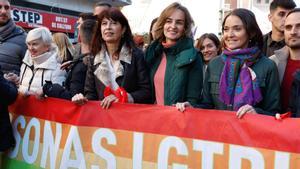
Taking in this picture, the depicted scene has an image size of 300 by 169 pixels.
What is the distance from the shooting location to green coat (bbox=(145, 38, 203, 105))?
3.20 metres

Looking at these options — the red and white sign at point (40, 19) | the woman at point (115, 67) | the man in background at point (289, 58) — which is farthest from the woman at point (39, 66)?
the red and white sign at point (40, 19)

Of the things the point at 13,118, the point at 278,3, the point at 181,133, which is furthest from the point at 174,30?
the point at 13,118

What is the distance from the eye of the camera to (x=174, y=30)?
335cm

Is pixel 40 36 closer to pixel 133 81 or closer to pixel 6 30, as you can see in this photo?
pixel 6 30

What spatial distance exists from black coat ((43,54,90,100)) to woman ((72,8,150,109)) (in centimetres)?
9

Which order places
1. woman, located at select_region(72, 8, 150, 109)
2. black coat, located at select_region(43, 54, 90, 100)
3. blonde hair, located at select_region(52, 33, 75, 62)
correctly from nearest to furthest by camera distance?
1. woman, located at select_region(72, 8, 150, 109)
2. black coat, located at select_region(43, 54, 90, 100)
3. blonde hair, located at select_region(52, 33, 75, 62)

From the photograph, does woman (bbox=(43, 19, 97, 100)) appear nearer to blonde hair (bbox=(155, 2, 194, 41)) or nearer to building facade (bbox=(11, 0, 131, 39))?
blonde hair (bbox=(155, 2, 194, 41))

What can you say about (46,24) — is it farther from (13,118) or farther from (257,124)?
(257,124)

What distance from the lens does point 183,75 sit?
319 centimetres

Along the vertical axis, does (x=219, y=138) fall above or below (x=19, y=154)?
above

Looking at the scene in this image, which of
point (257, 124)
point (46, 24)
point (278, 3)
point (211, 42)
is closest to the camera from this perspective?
point (257, 124)

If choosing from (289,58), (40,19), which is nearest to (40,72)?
(289,58)

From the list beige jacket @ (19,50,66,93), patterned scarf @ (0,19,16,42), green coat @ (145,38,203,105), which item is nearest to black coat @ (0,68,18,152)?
beige jacket @ (19,50,66,93)

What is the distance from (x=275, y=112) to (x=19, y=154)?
2295 millimetres
